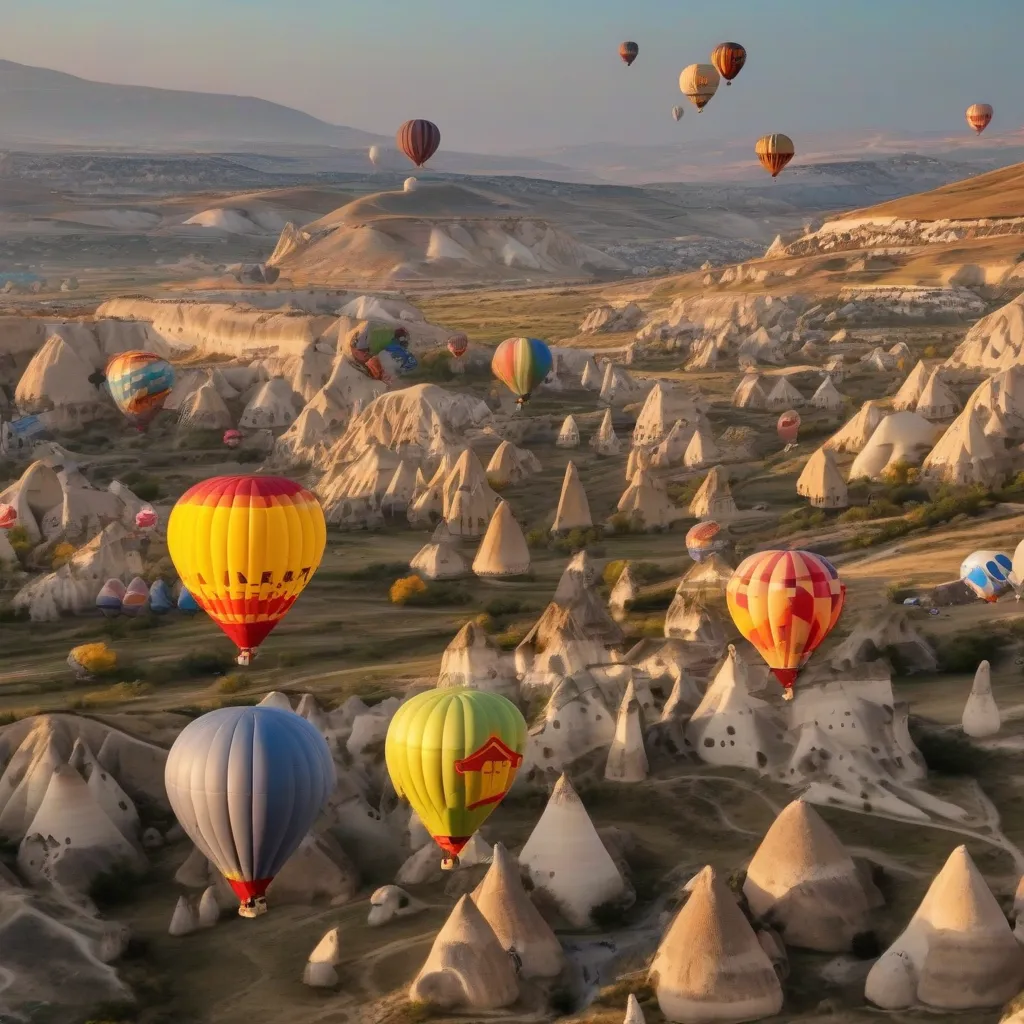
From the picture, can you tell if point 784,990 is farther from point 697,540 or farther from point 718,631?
point 697,540

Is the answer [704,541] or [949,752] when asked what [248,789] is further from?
[704,541]

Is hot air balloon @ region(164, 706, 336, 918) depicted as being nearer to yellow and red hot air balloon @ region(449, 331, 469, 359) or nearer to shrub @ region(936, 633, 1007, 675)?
shrub @ region(936, 633, 1007, 675)

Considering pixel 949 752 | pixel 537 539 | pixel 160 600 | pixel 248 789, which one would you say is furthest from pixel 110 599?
pixel 949 752

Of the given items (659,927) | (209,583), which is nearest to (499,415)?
(209,583)

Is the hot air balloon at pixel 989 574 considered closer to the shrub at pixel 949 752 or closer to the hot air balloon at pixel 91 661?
the shrub at pixel 949 752

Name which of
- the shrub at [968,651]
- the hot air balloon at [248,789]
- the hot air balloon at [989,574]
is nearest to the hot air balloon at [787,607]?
the shrub at [968,651]

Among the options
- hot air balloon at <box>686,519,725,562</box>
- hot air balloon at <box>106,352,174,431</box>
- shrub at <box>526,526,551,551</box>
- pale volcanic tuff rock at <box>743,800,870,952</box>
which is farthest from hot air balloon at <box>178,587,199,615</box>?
hot air balloon at <box>106,352,174,431</box>
